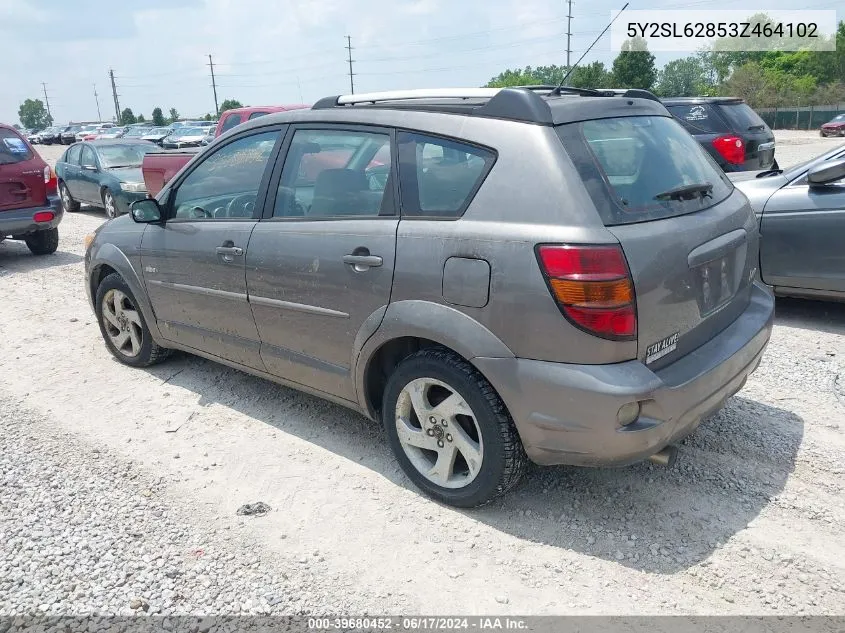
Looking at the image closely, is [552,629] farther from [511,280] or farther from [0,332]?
→ [0,332]

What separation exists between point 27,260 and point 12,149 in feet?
5.09

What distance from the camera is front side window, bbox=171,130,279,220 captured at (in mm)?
3911

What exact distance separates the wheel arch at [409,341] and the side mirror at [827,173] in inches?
153

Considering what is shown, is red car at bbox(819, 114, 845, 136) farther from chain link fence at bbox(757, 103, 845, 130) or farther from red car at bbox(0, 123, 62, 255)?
red car at bbox(0, 123, 62, 255)

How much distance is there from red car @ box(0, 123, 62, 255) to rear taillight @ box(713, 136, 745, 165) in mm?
9256

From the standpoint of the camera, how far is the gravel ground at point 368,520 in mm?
2639

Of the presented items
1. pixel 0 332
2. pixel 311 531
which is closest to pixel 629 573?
pixel 311 531

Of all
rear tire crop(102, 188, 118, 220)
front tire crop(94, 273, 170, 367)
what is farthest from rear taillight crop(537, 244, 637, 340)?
rear tire crop(102, 188, 118, 220)

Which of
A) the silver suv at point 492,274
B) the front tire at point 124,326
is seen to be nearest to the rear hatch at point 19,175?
the front tire at point 124,326

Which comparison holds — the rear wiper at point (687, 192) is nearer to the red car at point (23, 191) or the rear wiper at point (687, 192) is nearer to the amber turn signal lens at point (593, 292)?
the amber turn signal lens at point (593, 292)

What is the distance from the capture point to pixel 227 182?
418 cm

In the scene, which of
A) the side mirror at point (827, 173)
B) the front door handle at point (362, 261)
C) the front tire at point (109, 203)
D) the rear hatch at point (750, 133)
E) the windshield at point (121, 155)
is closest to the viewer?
the front door handle at point (362, 261)

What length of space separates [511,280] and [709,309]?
1010mm

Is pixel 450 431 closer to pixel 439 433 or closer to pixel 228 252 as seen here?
pixel 439 433
